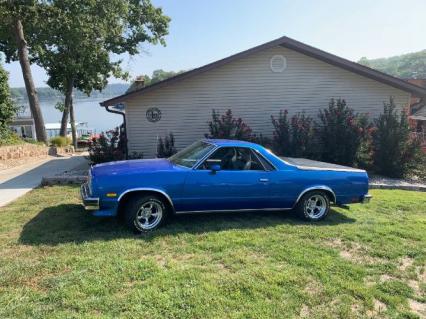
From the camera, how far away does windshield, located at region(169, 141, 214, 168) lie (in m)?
6.41

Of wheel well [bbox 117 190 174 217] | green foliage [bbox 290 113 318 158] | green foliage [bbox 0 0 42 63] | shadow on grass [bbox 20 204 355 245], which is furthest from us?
green foliage [bbox 0 0 42 63]

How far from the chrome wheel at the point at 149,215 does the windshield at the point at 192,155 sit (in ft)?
2.86

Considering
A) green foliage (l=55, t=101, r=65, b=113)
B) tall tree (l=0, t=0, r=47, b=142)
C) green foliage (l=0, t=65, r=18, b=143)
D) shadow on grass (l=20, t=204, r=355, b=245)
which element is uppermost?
tall tree (l=0, t=0, r=47, b=142)

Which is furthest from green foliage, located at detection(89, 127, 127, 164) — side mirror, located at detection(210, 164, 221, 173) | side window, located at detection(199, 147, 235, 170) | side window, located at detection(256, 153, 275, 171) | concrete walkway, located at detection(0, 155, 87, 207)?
side window, located at detection(256, 153, 275, 171)

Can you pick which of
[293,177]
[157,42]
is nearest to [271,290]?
[293,177]

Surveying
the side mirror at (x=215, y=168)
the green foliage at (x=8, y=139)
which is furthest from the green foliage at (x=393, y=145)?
the green foliage at (x=8, y=139)

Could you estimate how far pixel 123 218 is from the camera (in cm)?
626

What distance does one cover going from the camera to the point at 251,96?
1305cm

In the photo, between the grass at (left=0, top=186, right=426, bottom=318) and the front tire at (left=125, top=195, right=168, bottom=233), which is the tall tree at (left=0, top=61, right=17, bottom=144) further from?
the front tire at (left=125, top=195, right=168, bottom=233)

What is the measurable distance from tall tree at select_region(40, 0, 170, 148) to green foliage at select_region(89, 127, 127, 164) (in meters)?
13.2

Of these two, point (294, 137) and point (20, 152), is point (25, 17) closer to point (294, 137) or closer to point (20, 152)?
point (20, 152)

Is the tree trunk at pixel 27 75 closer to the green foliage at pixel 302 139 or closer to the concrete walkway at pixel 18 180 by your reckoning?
the concrete walkway at pixel 18 180

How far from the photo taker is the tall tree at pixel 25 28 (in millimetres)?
19422

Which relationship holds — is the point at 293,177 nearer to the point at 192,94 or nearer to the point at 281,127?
the point at 281,127
